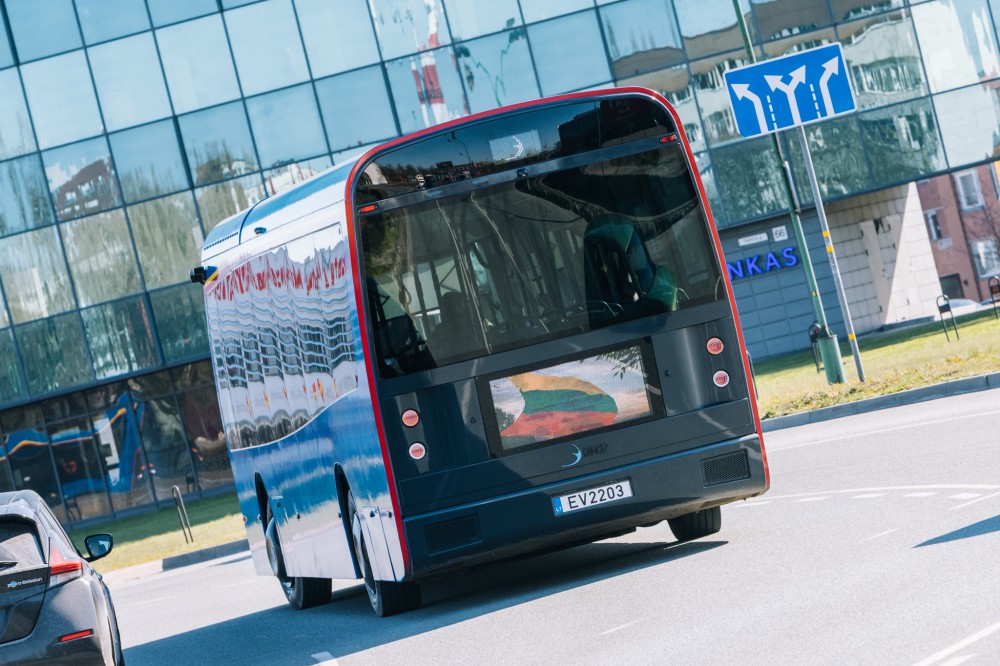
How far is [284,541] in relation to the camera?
14820 millimetres

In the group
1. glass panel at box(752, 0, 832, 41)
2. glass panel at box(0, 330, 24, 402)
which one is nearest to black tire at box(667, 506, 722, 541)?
glass panel at box(752, 0, 832, 41)

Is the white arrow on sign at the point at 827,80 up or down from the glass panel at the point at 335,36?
down

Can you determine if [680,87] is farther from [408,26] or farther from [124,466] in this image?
[124,466]

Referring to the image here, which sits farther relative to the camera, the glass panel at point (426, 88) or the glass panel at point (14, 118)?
the glass panel at point (14, 118)

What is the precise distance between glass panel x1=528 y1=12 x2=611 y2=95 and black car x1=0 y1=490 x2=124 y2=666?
3009 centimetres

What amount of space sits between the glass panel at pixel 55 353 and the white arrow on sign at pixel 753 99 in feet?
67.8

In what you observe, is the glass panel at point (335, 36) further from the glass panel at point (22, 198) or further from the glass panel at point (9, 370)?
the glass panel at point (9, 370)

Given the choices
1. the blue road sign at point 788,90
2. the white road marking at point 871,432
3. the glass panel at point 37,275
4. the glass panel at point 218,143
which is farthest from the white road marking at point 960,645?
the glass panel at point 37,275

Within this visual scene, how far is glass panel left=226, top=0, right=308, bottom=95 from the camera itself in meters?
38.2

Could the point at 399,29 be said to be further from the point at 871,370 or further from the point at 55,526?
the point at 55,526

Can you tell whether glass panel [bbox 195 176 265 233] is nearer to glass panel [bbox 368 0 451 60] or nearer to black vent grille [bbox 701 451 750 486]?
glass panel [bbox 368 0 451 60]

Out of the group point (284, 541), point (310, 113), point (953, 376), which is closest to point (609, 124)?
point (284, 541)

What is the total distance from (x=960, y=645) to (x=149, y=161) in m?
34.1

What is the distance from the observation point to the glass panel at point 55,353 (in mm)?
38844
